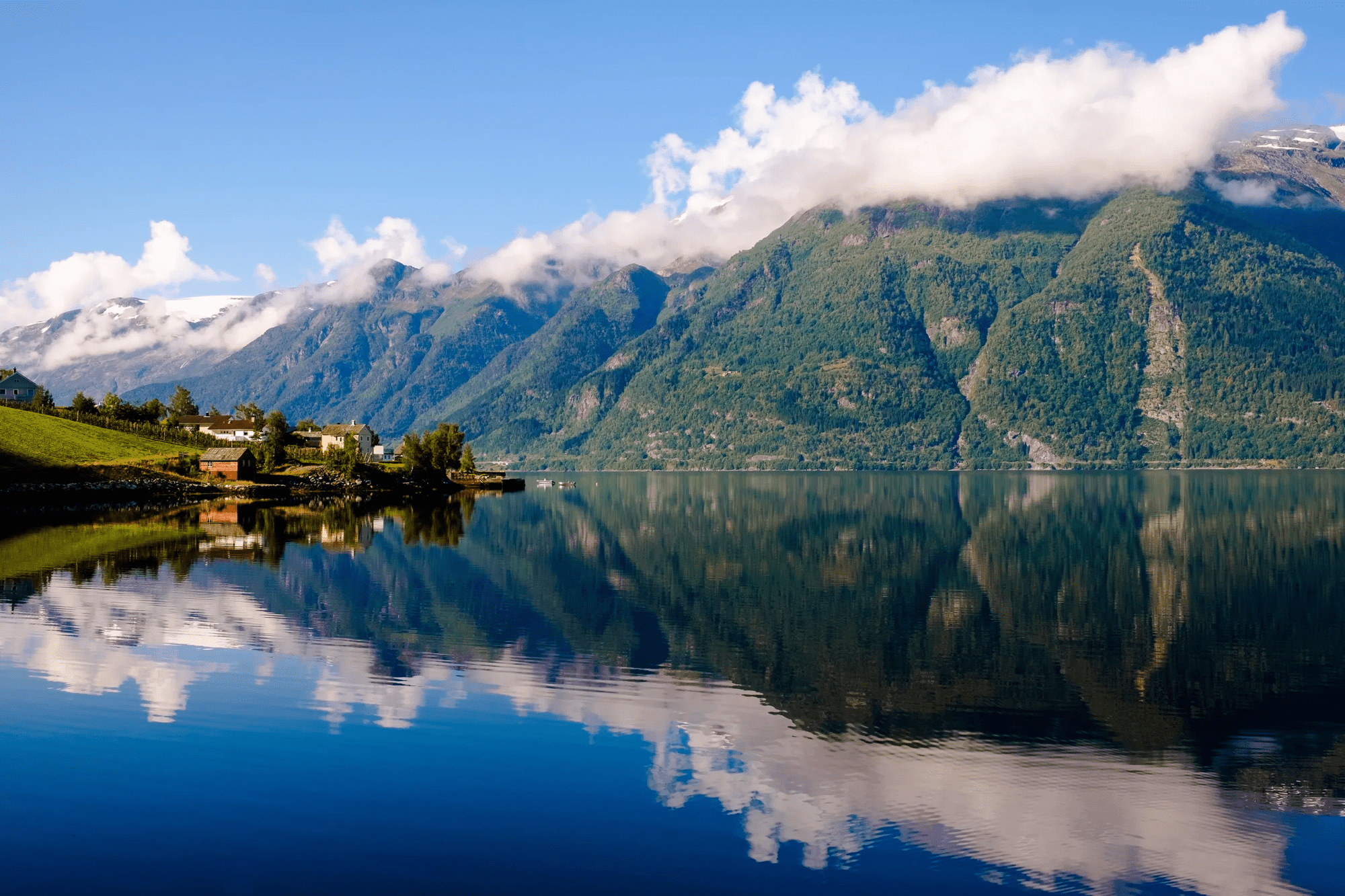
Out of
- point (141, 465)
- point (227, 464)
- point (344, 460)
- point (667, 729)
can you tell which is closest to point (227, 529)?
point (141, 465)

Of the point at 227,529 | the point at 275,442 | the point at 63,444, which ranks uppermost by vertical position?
the point at 275,442

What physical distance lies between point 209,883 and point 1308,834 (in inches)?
924

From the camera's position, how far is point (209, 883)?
21.2 m

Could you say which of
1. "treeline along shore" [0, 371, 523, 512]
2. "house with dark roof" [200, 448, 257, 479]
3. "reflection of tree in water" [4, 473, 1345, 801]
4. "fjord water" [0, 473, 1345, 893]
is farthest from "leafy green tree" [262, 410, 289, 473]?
"fjord water" [0, 473, 1345, 893]

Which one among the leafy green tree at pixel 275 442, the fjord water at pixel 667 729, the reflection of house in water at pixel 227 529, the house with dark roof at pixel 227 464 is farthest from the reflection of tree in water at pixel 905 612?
the leafy green tree at pixel 275 442

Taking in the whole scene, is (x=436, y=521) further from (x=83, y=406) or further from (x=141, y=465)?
(x=83, y=406)

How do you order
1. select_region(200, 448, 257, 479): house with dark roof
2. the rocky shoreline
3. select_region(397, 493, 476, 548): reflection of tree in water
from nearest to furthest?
select_region(397, 493, 476, 548): reflection of tree in water
the rocky shoreline
select_region(200, 448, 257, 479): house with dark roof

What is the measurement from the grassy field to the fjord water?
288ft

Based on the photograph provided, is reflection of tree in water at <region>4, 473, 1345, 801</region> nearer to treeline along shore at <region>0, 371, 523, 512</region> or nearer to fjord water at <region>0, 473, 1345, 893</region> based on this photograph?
fjord water at <region>0, 473, 1345, 893</region>

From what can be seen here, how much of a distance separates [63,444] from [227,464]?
72.1 feet

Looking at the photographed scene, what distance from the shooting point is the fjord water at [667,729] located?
75.5 feet

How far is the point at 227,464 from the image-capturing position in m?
168

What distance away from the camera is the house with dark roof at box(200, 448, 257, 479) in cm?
16725

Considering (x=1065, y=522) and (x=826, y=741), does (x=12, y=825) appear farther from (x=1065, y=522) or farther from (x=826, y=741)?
(x=1065, y=522)
